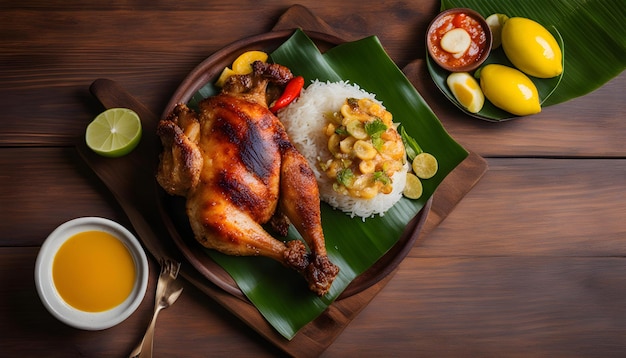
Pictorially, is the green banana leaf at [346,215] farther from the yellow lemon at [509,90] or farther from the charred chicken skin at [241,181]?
the yellow lemon at [509,90]

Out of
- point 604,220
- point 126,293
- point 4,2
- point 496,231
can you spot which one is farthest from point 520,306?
point 4,2

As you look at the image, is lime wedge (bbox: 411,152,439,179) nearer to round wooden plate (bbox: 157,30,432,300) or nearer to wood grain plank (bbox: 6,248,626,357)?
round wooden plate (bbox: 157,30,432,300)

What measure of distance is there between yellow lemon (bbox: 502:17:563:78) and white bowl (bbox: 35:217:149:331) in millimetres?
2464

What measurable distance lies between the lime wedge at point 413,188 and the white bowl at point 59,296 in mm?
1489

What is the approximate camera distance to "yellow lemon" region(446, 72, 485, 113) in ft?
12.1

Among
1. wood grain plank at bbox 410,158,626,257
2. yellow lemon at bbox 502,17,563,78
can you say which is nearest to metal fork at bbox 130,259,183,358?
wood grain plank at bbox 410,158,626,257

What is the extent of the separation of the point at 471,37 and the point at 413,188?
1.03 m

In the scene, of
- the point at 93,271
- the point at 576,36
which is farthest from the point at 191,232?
the point at 576,36

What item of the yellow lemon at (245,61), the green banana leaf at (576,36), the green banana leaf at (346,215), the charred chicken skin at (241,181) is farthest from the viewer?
the green banana leaf at (576,36)

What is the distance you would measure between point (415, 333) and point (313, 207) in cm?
109

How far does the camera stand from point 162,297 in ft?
11.1

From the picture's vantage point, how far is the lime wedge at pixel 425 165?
3512mm

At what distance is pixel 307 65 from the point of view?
3.59 metres

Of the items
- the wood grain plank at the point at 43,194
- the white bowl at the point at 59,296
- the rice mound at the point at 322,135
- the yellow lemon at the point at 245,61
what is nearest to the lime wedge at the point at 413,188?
the rice mound at the point at 322,135
